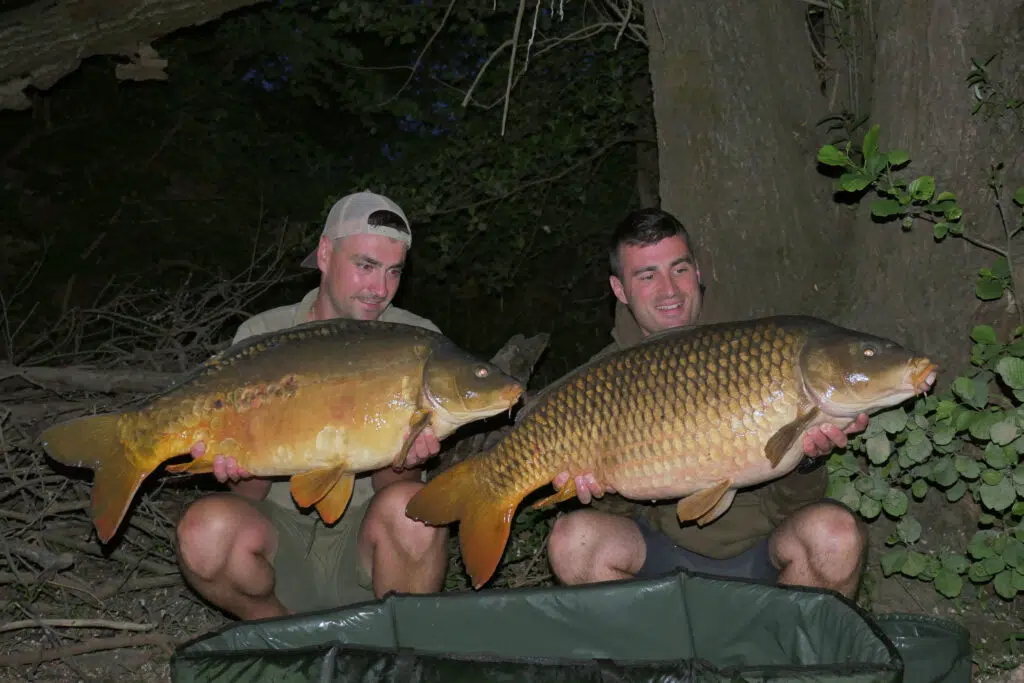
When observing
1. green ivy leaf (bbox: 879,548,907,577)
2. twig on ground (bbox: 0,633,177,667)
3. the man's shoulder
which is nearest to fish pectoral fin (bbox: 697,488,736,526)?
green ivy leaf (bbox: 879,548,907,577)

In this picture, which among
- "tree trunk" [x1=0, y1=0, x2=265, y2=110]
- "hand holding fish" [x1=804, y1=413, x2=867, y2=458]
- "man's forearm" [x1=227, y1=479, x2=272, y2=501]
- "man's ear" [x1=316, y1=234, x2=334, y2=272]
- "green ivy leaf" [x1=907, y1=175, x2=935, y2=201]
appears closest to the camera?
"hand holding fish" [x1=804, y1=413, x2=867, y2=458]

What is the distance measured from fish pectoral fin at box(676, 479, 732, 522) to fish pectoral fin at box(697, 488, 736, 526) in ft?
0.03

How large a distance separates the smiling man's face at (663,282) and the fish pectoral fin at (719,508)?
478 mm

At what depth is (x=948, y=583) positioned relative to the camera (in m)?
2.64

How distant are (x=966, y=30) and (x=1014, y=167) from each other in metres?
0.35

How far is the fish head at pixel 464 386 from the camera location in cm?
239

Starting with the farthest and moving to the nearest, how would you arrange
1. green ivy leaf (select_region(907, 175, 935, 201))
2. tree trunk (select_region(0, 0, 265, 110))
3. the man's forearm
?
tree trunk (select_region(0, 0, 265, 110)) → the man's forearm → green ivy leaf (select_region(907, 175, 935, 201))

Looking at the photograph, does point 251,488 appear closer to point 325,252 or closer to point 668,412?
point 325,252

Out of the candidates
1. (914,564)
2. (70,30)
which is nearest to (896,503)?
(914,564)

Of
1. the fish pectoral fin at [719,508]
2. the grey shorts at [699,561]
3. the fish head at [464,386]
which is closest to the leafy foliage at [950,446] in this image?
the grey shorts at [699,561]

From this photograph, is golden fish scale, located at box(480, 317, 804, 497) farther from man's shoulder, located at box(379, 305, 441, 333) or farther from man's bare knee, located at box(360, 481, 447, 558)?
man's shoulder, located at box(379, 305, 441, 333)

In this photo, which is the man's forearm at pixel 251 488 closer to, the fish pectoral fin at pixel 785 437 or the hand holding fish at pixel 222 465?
the hand holding fish at pixel 222 465

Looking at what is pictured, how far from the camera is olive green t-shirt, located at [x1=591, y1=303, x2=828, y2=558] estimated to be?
98.7 inches

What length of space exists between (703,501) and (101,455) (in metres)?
1.29
